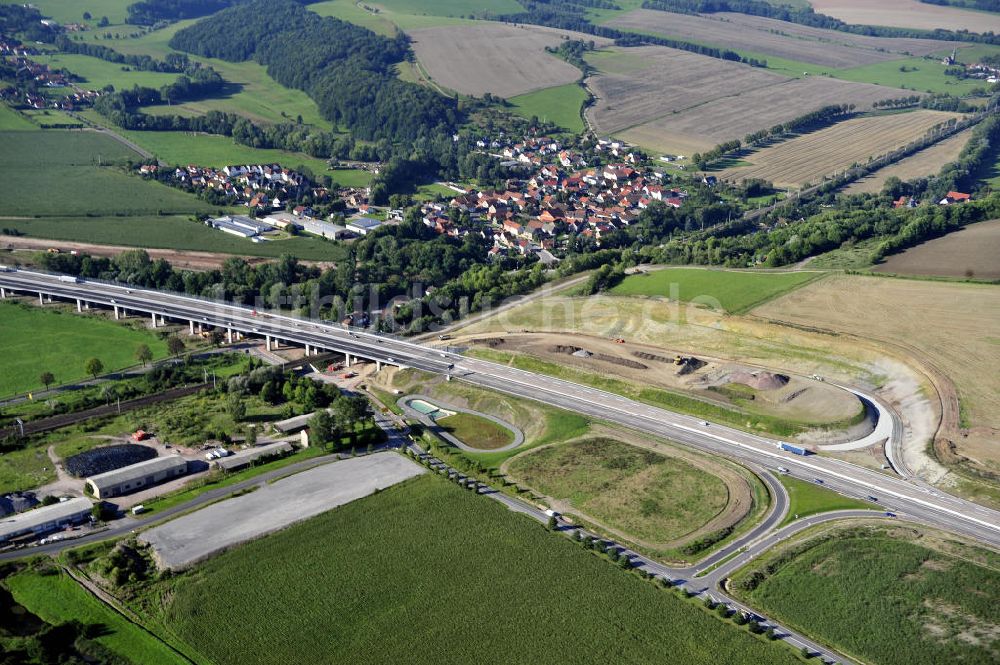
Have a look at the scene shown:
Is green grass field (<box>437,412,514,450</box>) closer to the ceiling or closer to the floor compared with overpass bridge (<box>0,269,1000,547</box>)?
closer to the floor

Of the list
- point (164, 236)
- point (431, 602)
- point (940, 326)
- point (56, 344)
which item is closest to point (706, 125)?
point (940, 326)

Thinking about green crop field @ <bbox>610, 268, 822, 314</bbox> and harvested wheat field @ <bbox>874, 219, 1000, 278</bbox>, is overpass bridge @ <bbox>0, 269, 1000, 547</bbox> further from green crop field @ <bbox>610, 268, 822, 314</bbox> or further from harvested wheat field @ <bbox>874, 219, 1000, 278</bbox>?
harvested wheat field @ <bbox>874, 219, 1000, 278</bbox>

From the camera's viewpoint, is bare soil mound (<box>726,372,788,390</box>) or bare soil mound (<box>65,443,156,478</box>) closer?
bare soil mound (<box>65,443,156,478</box>)

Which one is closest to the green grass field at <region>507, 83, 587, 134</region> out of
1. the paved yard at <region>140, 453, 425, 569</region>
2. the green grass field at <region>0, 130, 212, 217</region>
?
the green grass field at <region>0, 130, 212, 217</region>

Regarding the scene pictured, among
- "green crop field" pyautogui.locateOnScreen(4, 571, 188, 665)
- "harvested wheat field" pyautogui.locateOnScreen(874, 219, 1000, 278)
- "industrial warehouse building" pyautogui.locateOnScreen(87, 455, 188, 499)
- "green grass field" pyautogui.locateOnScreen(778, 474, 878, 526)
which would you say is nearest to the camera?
"green crop field" pyautogui.locateOnScreen(4, 571, 188, 665)

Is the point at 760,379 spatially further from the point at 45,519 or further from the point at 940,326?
the point at 45,519

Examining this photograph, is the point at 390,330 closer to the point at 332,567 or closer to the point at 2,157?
the point at 332,567

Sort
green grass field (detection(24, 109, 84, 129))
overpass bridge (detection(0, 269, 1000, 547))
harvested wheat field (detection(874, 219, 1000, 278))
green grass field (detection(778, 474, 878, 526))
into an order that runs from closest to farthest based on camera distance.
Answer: green grass field (detection(778, 474, 878, 526)) < overpass bridge (detection(0, 269, 1000, 547)) < harvested wheat field (detection(874, 219, 1000, 278)) < green grass field (detection(24, 109, 84, 129))

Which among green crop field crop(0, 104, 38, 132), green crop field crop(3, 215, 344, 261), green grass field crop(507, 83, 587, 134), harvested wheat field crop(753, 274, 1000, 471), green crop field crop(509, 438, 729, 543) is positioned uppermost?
green grass field crop(507, 83, 587, 134)
